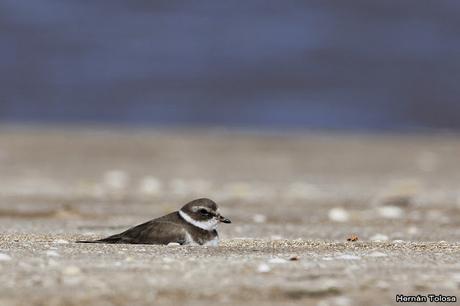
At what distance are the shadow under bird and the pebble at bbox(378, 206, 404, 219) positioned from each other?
3653 millimetres

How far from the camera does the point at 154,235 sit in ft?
23.4

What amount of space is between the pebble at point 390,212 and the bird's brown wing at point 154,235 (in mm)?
4025

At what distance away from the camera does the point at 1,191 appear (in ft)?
42.8

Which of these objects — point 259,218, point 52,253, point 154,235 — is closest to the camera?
point 52,253

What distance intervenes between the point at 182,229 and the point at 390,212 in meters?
4.27

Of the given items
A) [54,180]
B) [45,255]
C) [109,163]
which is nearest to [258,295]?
[45,255]

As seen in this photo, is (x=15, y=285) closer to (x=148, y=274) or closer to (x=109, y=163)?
(x=148, y=274)

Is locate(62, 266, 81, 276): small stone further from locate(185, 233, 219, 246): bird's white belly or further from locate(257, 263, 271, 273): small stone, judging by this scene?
locate(185, 233, 219, 246): bird's white belly

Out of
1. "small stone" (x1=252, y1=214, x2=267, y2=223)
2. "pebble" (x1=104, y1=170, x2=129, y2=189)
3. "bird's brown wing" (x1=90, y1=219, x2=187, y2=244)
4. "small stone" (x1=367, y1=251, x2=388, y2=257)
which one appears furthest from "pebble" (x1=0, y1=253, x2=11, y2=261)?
"pebble" (x1=104, y1=170, x2=129, y2=189)

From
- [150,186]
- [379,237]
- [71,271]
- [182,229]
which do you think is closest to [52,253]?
[71,271]

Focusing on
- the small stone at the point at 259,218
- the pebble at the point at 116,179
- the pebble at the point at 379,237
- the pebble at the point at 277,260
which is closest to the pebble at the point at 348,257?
the pebble at the point at 277,260

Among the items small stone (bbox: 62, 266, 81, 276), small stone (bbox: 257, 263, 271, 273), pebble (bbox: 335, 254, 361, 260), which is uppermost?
pebble (bbox: 335, 254, 361, 260)

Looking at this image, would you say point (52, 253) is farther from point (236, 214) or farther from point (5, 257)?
point (236, 214)

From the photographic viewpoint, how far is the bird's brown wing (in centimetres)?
709
